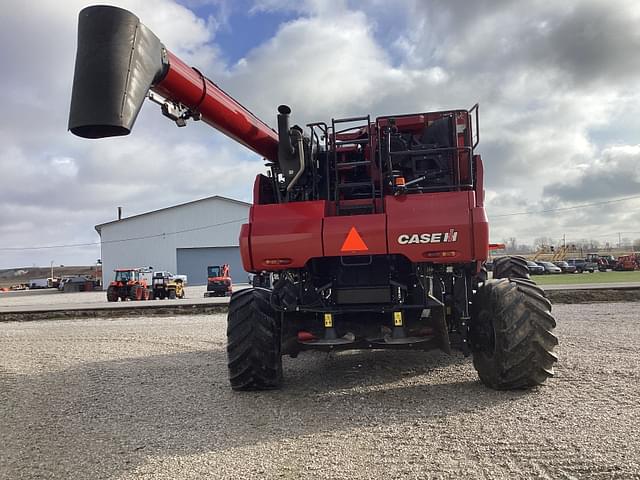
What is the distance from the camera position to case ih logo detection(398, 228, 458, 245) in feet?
17.8

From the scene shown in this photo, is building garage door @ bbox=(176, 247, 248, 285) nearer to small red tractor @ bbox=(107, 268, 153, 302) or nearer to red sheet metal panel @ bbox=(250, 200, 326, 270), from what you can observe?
small red tractor @ bbox=(107, 268, 153, 302)

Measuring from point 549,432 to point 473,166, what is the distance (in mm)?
3205

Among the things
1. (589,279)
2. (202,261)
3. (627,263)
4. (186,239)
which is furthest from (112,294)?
(627,263)

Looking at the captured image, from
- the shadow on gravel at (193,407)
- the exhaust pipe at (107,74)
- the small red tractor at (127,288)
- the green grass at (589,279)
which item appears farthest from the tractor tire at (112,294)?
the exhaust pipe at (107,74)

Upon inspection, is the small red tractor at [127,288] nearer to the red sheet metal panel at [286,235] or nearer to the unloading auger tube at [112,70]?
the red sheet metal panel at [286,235]

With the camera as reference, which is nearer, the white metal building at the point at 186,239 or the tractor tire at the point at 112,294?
the tractor tire at the point at 112,294

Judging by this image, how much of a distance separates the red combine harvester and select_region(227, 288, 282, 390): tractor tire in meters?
0.01

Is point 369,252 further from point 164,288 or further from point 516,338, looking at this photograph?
point 164,288

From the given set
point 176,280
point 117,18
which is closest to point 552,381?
point 117,18

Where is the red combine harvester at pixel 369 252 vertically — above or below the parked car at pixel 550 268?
above

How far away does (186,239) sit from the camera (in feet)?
178

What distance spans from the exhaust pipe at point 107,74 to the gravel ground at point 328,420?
8.86 ft

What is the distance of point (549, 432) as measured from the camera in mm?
4258

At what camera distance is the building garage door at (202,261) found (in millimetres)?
53656
